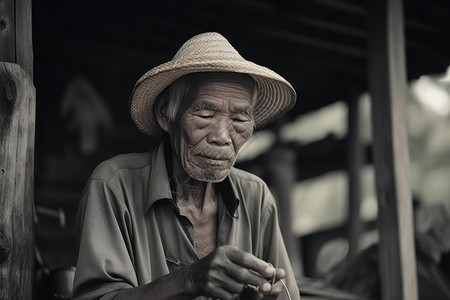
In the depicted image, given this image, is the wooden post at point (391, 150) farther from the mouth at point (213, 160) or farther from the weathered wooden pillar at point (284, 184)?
the weathered wooden pillar at point (284, 184)

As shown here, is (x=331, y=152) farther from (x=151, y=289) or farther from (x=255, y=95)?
(x=151, y=289)

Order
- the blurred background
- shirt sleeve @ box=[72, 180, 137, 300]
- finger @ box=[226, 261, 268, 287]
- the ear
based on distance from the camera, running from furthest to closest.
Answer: the blurred background, the ear, shirt sleeve @ box=[72, 180, 137, 300], finger @ box=[226, 261, 268, 287]

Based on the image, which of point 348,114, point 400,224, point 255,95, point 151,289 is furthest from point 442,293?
point 151,289

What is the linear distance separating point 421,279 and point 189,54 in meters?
3.61

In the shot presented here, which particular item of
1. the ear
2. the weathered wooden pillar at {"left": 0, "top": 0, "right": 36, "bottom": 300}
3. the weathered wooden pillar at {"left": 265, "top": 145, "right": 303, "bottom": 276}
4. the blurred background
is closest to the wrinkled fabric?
the ear

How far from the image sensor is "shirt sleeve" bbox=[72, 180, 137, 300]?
2.72 meters

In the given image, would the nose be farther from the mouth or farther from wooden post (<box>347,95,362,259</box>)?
wooden post (<box>347,95,362,259</box>)

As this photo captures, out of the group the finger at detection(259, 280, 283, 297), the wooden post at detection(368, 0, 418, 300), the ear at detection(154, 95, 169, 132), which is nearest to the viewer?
the finger at detection(259, 280, 283, 297)

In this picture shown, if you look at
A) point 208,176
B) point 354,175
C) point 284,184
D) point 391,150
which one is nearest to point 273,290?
point 208,176

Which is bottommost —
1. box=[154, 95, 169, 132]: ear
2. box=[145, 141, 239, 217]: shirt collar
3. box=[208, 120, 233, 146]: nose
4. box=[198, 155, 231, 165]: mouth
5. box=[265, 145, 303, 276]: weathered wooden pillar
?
box=[265, 145, 303, 276]: weathered wooden pillar

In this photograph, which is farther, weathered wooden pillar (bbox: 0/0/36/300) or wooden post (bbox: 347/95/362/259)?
wooden post (bbox: 347/95/362/259)

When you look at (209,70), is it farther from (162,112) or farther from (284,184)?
(284,184)

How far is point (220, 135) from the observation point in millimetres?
2977

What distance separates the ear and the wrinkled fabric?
12 cm
